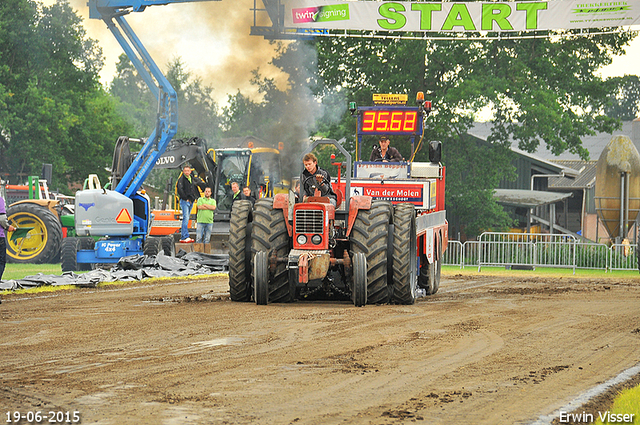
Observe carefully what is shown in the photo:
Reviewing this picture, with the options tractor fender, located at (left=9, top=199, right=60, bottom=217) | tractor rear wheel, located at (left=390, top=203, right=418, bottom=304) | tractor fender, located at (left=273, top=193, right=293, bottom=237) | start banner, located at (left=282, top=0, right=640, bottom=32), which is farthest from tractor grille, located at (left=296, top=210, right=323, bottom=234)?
start banner, located at (left=282, top=0, right=640, bottom=32)

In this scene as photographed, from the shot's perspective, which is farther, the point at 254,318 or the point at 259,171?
the point at 259,171

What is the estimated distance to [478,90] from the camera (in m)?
33.3

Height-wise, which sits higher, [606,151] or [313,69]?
[313,69]

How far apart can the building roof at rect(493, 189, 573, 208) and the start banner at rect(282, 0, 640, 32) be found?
13.0 m

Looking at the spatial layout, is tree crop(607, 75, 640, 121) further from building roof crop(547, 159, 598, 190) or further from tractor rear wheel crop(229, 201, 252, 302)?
tractor rear wheel crop(229, 201, 252, 302)

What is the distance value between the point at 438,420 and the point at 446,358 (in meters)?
2.41

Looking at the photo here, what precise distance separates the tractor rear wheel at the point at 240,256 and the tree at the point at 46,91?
107ft

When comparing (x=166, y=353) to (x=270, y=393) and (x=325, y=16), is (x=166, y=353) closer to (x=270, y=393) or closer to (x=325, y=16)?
(x=270, y=393)

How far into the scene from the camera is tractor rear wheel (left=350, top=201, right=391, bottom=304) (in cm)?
1222

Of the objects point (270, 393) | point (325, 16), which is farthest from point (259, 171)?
point (270, 393)

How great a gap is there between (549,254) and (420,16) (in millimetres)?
8158

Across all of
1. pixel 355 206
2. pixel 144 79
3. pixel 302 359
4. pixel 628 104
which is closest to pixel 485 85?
pixel 144 79

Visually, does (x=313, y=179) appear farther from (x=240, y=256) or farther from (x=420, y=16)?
(x=420, y=16)

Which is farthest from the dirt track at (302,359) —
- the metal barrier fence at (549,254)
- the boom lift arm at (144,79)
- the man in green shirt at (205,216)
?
the metal barrier fence at (549,254)
